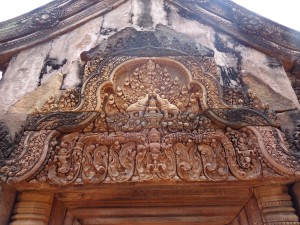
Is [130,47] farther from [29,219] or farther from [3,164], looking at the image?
[29,219]

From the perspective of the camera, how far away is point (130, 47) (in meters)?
3.70

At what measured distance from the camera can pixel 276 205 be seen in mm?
2809

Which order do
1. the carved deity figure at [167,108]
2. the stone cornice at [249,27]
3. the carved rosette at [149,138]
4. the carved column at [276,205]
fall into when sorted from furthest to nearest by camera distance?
the stone cornice at [249,27] → the carved deity figure at [167,108] → the carved rosette at [149,138] → the carved column at [276,205]

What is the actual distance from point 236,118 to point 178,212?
1301 mm

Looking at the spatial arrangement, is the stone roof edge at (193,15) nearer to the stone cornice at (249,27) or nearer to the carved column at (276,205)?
the stone cornice at (249,27)

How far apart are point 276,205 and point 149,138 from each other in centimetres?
152

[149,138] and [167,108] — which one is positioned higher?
[167,108]

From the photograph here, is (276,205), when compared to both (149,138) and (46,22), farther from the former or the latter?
(46,22)

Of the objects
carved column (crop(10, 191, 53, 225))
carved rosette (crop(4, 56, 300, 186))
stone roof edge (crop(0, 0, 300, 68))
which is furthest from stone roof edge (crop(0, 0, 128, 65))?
carved column (crop(10, 191, 53, 225))

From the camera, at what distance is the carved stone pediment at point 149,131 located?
111 inches

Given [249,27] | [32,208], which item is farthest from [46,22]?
[249,27]

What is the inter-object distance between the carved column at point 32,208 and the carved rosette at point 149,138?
23 cm

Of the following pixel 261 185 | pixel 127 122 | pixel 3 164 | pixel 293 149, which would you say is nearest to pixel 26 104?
pixel 3 164

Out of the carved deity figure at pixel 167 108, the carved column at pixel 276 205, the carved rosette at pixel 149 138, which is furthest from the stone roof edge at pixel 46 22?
the carved column at pixel 276 205
